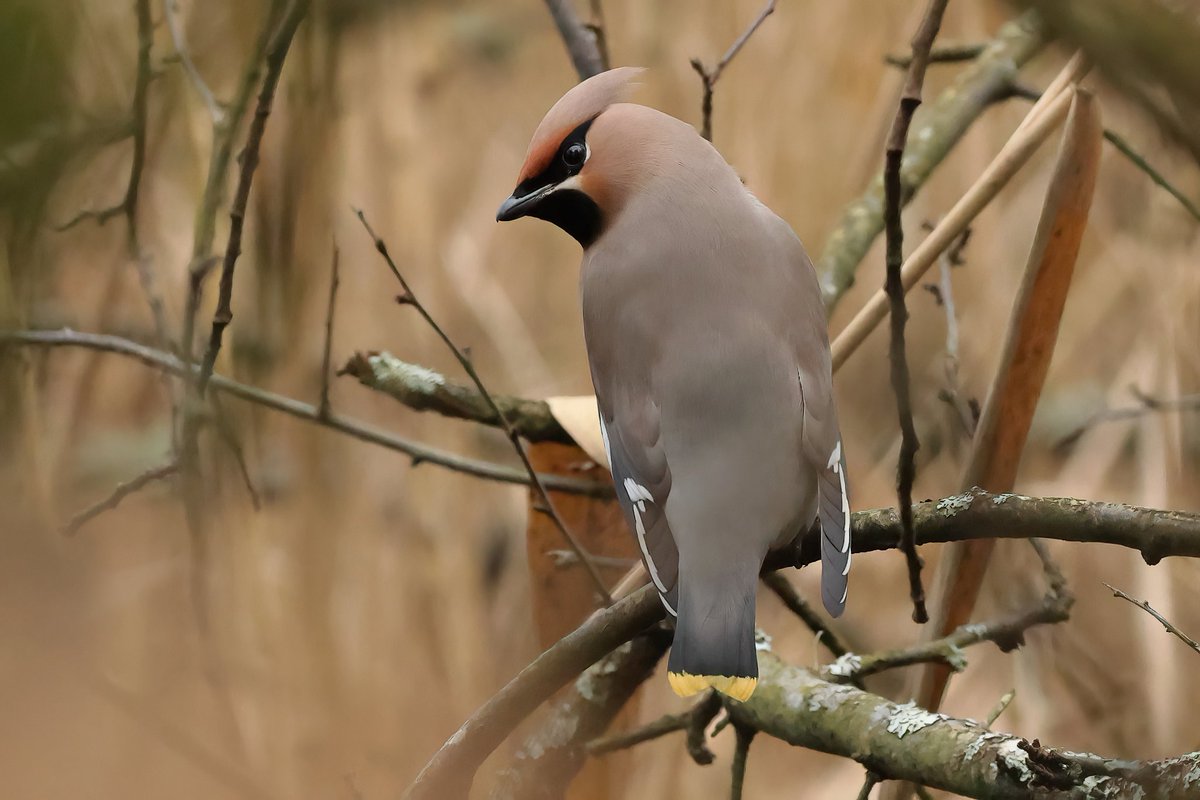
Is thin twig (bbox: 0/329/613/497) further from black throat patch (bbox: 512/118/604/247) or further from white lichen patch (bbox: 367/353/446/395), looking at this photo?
black throat patch (bbox: 512/118/604/247)

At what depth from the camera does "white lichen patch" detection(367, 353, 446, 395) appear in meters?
2.40

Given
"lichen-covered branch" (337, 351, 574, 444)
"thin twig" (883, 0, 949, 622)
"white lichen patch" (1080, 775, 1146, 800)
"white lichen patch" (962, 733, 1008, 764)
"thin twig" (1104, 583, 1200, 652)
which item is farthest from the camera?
"lichen-covered branch" (337, 351, 574, 444)

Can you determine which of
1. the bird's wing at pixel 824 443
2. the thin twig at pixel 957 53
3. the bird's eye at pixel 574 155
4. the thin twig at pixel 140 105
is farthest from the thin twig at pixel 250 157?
the thin twig at pixel 957 53

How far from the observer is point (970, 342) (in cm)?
374

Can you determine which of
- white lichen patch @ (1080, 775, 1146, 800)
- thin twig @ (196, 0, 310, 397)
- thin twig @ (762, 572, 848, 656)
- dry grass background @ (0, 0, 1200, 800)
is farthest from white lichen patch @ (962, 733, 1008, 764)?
dry grass background @ (0, 0, 1200, 800)

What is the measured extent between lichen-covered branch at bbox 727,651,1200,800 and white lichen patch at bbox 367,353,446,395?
30.8 inches

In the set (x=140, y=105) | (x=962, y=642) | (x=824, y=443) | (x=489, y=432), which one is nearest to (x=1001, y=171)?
(x=824, y=443)

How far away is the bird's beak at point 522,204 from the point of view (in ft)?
6.34

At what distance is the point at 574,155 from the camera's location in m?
1.97

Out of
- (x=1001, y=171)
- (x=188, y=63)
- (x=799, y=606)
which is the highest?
(x=1001, y=171)

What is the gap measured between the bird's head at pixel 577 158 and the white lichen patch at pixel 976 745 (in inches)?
37.0

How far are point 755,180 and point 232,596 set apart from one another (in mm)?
1763

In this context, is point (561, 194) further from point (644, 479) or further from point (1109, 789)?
point (1109, 789)

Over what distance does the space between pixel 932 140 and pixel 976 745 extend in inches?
61.2
